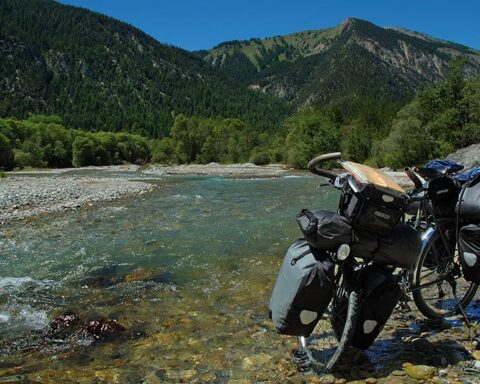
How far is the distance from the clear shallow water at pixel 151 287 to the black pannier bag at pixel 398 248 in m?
1.64

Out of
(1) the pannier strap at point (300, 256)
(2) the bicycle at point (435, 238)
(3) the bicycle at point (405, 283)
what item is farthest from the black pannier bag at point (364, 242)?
(2) the bicycle at point (435, 238)

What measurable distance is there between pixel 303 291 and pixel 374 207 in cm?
99

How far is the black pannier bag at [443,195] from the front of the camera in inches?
204

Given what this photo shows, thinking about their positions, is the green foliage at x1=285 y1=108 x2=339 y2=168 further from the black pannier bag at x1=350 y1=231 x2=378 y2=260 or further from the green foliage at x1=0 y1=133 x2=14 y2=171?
the black pannier bag at x1=350 y1=231 x2=378 y2=260

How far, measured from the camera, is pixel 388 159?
5691cm

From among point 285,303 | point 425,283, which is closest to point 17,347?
point 285,303

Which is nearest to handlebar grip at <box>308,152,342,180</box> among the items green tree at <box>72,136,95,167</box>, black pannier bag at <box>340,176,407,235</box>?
black pannier bag at <box>340,176,407,235</box>

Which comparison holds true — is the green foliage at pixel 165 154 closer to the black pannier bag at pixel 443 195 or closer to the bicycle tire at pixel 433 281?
the bicycle tire at pixel 433 281

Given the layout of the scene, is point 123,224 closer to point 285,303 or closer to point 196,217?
point 196,217

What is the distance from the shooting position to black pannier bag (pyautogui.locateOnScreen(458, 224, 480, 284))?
488cm

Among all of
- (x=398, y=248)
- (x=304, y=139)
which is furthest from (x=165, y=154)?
(x=398, y=248)

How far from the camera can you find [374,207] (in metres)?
3.95

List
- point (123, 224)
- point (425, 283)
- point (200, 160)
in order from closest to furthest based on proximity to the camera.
Answer: 1. point (425, 283)
2. point (123, 224)
3. point (200, 160)

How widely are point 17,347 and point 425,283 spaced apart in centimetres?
511
